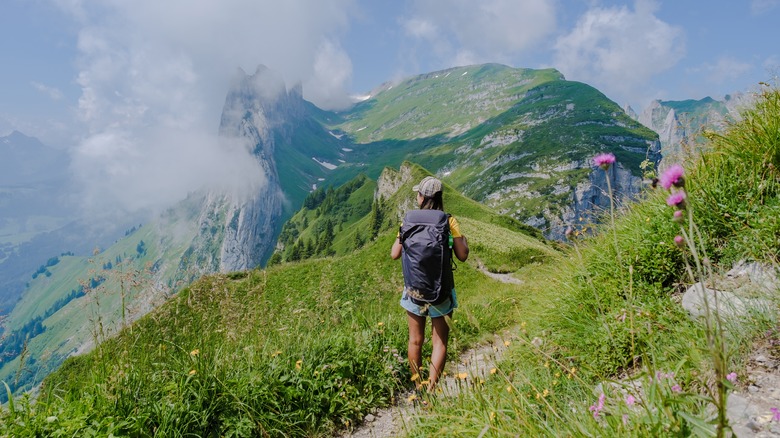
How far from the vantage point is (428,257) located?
17.1ft

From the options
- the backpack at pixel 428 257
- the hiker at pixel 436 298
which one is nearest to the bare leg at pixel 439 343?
the hiker at pixel 436 298

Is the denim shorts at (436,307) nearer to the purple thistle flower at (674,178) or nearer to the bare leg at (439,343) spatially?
the bare leg at (439,343)

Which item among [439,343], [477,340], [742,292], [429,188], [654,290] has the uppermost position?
[429,188]

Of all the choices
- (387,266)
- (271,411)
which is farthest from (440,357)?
(387,266)

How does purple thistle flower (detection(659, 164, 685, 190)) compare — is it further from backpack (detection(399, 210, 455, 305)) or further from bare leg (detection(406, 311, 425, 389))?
bare leg (detection(406, 311, 425, 389))

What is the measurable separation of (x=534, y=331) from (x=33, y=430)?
6.09m

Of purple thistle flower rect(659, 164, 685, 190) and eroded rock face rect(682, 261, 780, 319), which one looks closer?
purple thistle flower rect(659, 164, 685, 190)

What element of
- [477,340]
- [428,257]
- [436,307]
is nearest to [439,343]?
[436,307]

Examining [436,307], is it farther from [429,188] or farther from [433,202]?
[429,188]

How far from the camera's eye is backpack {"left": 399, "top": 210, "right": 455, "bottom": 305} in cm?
523

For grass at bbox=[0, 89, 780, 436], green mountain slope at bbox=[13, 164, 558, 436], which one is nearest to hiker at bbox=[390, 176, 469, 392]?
green mountain slope at bbox=[13, 164, 558, 436]

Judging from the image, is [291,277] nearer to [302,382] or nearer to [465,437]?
[302,382]

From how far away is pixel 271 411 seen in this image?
16.5 ft

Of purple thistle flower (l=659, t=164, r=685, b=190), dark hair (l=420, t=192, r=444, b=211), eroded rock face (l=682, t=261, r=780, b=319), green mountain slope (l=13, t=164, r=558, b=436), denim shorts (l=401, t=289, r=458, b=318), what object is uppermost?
dark hair (l=420, t=192, r=444, b=211)
